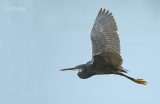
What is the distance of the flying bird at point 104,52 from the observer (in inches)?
283

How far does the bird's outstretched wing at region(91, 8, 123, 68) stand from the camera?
23.4 feet

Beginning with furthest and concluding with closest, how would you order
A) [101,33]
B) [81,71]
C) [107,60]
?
[101,33]
[81,71]
[107,60]

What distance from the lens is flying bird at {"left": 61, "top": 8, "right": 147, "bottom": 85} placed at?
7.18 metres

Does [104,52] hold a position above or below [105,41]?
below

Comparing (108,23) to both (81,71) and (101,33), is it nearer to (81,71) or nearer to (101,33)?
(101,33)

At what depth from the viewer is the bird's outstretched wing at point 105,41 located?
7.13 metres

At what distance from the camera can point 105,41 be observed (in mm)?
7879

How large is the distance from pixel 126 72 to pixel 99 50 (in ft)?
2.76

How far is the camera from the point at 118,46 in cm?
773

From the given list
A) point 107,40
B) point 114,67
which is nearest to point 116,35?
point 107,40

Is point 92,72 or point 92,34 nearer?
point 92,72

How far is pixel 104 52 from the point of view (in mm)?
7059

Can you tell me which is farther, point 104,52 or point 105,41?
point 105,41

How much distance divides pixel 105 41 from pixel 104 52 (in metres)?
0.87
